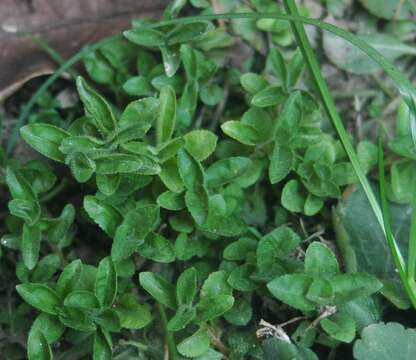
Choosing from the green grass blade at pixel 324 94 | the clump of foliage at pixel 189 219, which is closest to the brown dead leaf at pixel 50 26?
the clump of foliage at pixel 189 219

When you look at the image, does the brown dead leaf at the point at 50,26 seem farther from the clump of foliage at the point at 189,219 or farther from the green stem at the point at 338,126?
the green stem at the point at 338,126

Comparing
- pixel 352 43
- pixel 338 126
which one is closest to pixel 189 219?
pixel 338 126

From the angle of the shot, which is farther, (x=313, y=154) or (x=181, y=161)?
(x=313, y=154)

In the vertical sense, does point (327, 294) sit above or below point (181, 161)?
below

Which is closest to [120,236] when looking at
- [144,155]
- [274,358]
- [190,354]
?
[144,155]

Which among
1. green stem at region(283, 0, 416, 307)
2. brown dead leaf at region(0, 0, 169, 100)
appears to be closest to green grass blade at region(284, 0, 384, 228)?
green stem at region(283, 0, 416, 307)

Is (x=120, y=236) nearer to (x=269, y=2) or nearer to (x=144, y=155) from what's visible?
(x=144, y=155)

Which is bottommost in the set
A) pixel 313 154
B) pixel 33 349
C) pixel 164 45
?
pixel 33 349
